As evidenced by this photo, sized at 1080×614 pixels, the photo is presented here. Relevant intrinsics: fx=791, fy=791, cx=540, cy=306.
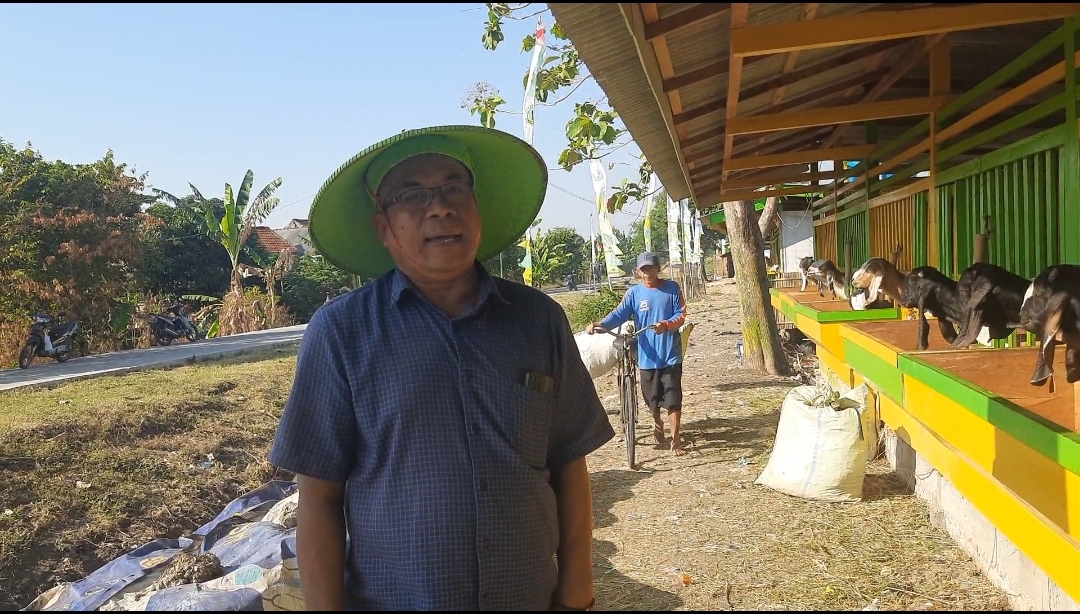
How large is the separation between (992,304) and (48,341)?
1361 centimetres

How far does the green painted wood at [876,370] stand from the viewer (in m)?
3.78

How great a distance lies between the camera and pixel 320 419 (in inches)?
61.5

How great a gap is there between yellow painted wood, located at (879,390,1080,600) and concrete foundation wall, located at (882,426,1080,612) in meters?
0.13

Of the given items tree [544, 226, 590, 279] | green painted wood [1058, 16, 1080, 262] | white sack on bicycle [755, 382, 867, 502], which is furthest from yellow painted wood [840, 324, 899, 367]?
tree [544, 226, 590, 279]

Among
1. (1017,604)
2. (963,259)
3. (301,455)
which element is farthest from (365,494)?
(963,259)

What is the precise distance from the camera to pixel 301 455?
5.07 feet

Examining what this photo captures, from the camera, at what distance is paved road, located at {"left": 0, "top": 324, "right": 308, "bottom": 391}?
11.0m

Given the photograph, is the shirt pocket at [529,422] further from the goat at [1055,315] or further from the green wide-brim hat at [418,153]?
the goat at [1055,315]

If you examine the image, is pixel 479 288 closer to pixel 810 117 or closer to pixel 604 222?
pixel 810 117

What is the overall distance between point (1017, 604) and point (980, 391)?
150 cm

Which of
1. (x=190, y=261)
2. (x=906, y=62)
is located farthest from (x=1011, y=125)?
(x=190, y=261)

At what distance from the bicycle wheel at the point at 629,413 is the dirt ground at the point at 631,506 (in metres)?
0.17

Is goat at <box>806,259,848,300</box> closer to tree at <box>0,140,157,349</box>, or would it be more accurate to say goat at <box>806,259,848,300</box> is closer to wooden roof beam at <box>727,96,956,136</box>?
wooden roof beam at <box>727,96,956,136</box>

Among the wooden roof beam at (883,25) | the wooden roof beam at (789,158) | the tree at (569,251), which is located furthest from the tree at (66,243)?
the tree at (569,251)
